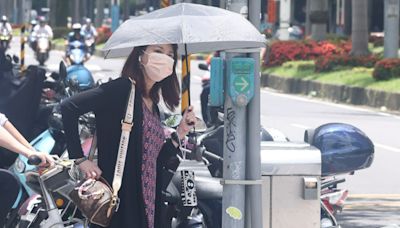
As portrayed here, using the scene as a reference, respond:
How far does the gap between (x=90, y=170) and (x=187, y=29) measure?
82 cm

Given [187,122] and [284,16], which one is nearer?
[187,122]

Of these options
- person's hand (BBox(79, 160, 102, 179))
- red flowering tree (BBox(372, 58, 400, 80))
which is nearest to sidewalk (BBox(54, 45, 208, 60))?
red flowering tree (BBox(372, 58, 400, 80))

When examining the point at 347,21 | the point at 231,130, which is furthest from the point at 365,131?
the point at 347,21

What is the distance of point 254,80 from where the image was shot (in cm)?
664

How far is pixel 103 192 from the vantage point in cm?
586

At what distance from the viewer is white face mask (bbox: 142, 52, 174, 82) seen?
6184 millimetres

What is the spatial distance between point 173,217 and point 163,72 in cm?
125

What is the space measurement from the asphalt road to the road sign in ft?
11.4

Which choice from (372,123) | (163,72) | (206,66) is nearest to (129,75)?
(163,72)

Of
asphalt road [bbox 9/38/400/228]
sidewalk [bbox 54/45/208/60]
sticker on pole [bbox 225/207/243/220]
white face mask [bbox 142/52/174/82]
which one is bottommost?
sidewalk [bbox 54/45/208/60]

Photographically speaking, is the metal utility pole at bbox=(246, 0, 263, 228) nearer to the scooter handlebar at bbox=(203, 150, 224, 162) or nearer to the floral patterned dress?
the scooter handlebar at bbox=(203, 150, 224, 162)

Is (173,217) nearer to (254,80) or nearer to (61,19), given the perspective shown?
(254,80)

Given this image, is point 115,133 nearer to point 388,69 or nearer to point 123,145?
point 123,145

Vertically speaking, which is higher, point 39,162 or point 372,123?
point 39,162
